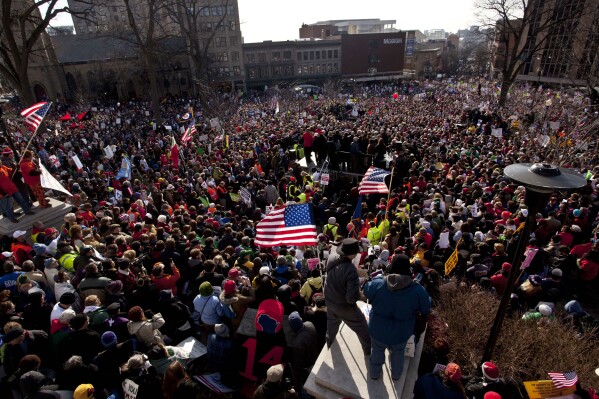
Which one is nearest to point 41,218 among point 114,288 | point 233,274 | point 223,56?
point 114,288

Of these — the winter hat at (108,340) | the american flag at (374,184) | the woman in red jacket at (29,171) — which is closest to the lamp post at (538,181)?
the winter hat at (108,340)

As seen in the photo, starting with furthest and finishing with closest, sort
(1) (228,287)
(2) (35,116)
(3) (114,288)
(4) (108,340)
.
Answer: (2) (35,116)
(3) (114,288)
(1) (228,287)
(4) (108,340)

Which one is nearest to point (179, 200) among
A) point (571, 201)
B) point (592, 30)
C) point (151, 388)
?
point (151, 388)

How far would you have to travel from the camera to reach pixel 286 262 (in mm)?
6742

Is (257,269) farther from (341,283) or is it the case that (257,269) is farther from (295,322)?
(341,283)

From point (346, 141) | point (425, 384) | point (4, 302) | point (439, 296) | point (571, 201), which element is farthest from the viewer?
point (346, 141)

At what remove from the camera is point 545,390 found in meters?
4.22

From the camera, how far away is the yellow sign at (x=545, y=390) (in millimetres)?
4191

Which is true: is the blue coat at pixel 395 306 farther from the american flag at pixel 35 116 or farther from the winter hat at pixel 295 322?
the american flag at pixel 35 116

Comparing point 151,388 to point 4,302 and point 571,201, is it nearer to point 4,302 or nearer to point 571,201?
point 4,302

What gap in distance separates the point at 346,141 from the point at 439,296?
11.1m

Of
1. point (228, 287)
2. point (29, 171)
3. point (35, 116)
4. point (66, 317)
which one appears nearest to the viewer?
point (66, 317)

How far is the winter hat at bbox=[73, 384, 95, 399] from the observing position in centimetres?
377

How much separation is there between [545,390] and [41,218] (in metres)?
12.0
